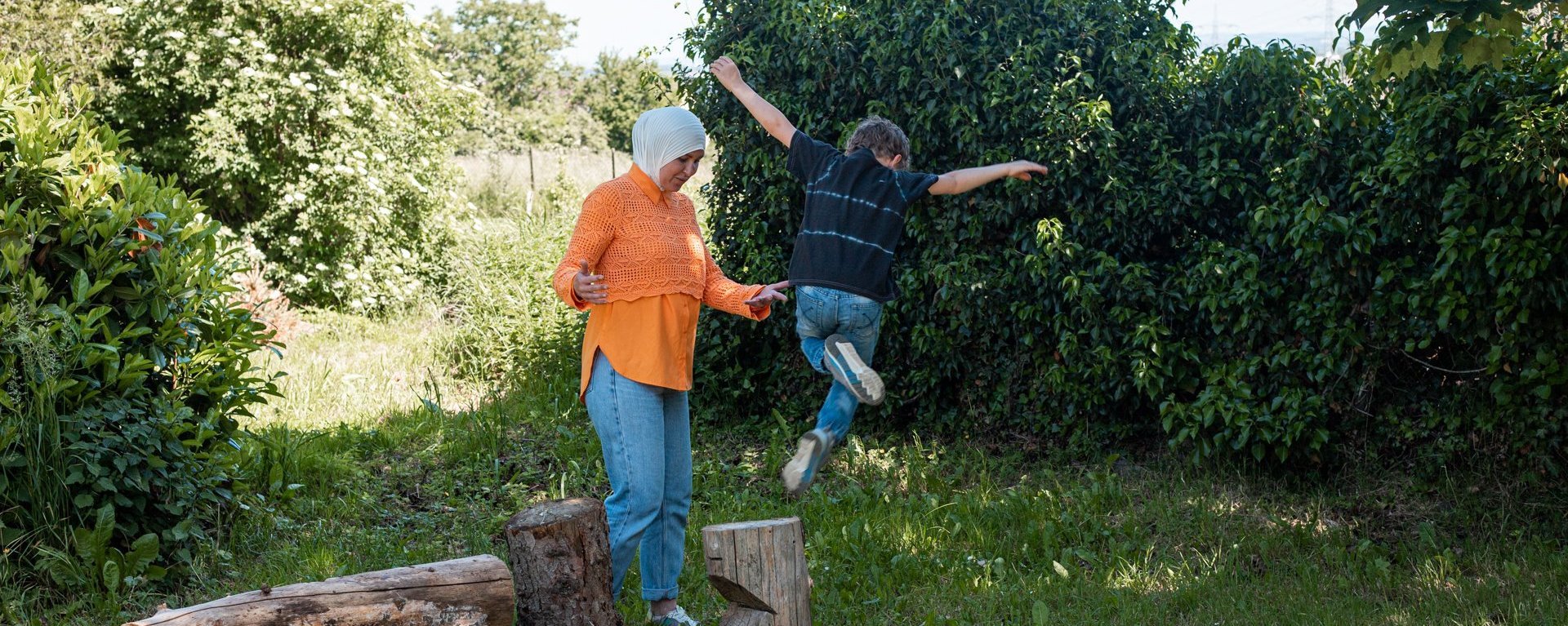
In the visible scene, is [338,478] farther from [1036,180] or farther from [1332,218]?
[1332,218]

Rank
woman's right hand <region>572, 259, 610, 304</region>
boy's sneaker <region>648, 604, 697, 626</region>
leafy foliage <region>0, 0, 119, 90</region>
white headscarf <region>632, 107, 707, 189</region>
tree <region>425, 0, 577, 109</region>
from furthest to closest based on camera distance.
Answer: tree <region>425, 0, 577, 109</region> < leafy foliage <region>0, 0, 119, 90</region> < boy's sneaker <region>648, 604, 697, 626</region> < white headscarf <region>632, 107, 707, 189</region> < woman's right hand <region>572, 259, 610, 304</region>

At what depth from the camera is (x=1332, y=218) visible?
5.33 metres

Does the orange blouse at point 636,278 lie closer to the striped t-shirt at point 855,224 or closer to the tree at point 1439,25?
the striped t-shirt at point 855,224

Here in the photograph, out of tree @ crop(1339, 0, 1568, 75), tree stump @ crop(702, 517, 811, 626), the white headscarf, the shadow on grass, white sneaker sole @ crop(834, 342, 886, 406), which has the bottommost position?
the shadow on grass

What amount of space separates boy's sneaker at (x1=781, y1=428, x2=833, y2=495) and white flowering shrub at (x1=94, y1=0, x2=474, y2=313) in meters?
7.83

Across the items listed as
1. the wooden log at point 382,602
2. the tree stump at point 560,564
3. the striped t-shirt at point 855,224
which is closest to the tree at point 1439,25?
the striped t-shirt at point 855,224

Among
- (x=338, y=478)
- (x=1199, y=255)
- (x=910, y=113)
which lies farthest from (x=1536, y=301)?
(x=338, y=478)

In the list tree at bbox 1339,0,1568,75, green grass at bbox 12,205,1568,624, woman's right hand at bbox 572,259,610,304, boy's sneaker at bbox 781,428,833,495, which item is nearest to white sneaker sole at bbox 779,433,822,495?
boy's sneaker at bbox 781,428,833,495

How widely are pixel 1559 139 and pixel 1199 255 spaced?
1.69 metres

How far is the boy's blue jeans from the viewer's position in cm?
477

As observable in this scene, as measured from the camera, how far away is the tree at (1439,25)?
12.5 ft

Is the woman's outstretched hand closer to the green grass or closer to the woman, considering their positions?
the woman

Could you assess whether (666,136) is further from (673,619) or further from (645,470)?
(673,619)

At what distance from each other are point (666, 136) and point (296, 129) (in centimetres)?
866
